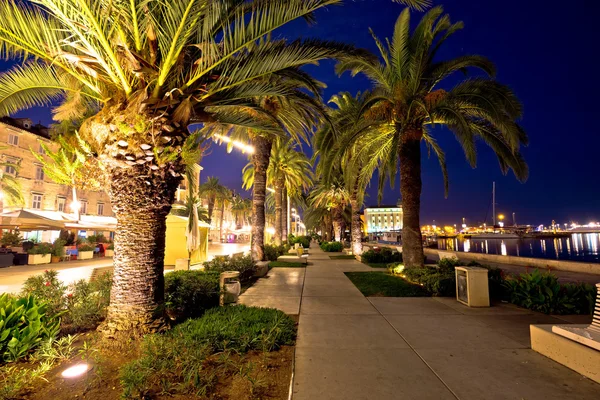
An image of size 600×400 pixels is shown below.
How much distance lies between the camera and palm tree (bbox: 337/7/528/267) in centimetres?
985

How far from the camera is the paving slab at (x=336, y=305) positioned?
696 centimetres

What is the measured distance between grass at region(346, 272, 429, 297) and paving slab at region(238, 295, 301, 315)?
2386 mm

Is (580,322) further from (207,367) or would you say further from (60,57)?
(60,57)

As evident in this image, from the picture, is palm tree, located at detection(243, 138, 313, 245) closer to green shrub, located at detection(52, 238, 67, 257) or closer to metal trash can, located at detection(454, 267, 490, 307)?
green shrub, located at detection(52, 238, 67, 257)

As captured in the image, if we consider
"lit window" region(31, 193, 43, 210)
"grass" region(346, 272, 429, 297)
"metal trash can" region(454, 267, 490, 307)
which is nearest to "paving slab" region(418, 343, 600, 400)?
"metal trash can" region(454, 267, 490, 307)

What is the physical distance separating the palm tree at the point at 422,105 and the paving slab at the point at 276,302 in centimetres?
573

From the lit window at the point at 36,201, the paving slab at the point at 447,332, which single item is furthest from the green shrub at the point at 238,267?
the lit window at the point at 36,201

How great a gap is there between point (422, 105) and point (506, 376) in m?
8.18

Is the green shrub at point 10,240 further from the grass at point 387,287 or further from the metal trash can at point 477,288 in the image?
the metal trash can at point 477,288

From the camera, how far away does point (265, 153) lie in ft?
52.3

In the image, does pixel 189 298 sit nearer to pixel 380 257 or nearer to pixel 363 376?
pixel 363 376

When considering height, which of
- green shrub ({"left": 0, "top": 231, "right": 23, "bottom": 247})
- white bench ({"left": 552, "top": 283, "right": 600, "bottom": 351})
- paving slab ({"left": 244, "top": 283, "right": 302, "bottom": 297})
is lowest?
paving slab ({"left": 244, "top": 283, "right": 302, "bottom": 297})

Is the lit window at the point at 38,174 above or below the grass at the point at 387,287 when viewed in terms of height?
above

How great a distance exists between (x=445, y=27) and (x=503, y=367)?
36.8 ft
